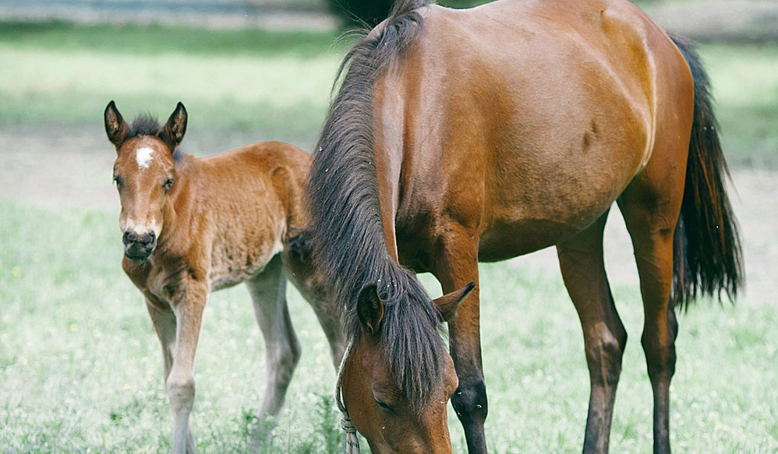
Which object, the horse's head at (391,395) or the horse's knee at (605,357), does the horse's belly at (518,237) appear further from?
the horse's head at (391,395)

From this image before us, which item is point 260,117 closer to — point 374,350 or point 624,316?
point 624,316

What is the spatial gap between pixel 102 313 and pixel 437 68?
394 centimetres

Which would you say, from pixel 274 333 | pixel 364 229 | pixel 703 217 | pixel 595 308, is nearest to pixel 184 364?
pixel 274 333

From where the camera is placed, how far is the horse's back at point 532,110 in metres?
3.57

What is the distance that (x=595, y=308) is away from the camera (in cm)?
492

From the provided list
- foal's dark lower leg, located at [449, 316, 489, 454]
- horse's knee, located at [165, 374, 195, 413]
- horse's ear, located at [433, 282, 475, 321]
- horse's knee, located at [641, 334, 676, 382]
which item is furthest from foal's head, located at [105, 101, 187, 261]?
horse's knee, located at [641, 334, 676, 382]

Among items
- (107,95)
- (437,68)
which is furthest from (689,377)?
(107,95)

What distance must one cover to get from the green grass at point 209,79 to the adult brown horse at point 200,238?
30.7ft

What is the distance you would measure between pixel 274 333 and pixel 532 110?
1916 mm

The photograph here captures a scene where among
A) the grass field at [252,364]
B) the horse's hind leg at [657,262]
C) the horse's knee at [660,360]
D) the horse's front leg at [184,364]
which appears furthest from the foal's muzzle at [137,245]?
the horse's knee at [660,360]

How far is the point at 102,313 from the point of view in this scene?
660 centimetres

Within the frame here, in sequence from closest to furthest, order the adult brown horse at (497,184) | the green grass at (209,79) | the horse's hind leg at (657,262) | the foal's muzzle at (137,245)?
1. the adult brown horse at (497,184)
2. the foal's muzzle at (137,245)
3. the horse's hind leg at (657,262)
4. the green grass at (209,79)

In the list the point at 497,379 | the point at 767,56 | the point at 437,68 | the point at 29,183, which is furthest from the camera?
the point at 767,56

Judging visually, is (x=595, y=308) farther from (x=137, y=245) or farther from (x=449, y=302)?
(x=137, y=245)
